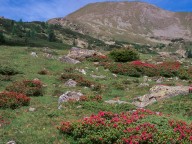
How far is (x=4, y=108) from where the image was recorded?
1908cm

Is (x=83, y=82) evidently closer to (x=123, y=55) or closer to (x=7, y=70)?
(x=7, y=70)

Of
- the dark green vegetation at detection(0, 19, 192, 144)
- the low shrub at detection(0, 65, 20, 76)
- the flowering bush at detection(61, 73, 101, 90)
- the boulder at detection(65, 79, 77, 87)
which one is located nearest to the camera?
the dark green vegetation at detection(0, 19, 192, 144)

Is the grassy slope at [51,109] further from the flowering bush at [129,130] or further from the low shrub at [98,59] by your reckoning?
the low shrub at [98,59]

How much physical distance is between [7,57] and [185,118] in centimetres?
2635

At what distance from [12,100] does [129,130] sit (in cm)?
937

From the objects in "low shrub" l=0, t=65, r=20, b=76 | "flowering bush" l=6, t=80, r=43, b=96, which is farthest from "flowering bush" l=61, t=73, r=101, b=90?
"low shrub" l=0, t=65, r=20, b=76

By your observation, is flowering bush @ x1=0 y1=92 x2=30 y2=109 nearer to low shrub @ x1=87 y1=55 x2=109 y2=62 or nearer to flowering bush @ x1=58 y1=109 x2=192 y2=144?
flowering bush @ x1=58 y1=109 x2=192 y2=144

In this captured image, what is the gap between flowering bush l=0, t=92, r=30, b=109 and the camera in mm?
19297

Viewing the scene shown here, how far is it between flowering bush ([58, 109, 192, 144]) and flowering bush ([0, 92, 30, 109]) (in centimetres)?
617

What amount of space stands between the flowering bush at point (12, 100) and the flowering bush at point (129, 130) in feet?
20.3

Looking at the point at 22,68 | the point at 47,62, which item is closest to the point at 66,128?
the point at 22,68

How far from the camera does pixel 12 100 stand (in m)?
19.7

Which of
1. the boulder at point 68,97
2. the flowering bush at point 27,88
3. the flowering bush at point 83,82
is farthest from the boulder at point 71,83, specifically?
the boulder at point 68,97

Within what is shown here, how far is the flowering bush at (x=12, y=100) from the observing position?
19297 mm
